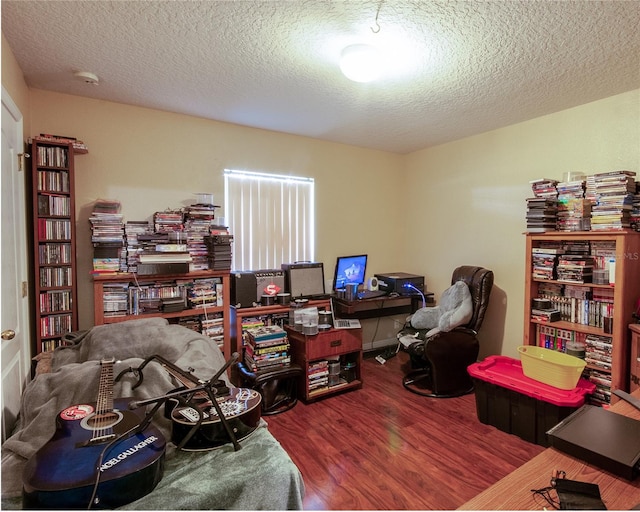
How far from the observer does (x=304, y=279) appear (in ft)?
11.7

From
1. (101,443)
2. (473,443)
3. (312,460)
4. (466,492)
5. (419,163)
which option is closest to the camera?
(101,443)

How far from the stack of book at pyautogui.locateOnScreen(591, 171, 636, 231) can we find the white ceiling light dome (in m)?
1.88

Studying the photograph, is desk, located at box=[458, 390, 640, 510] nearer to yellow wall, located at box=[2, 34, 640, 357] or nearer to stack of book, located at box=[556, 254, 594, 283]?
stack of book, located at box=[556, 254, 594, 283]

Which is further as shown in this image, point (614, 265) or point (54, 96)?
point (54, 96)

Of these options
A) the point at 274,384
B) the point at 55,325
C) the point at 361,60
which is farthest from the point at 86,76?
the point at 274,384

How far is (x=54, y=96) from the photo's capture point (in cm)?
261

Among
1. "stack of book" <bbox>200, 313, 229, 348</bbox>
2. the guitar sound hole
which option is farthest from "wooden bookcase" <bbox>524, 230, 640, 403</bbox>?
the guitar sound hole

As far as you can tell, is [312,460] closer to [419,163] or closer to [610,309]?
[610,309]

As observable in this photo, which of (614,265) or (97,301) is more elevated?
(614,265)

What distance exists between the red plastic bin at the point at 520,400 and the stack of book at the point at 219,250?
2.25 m

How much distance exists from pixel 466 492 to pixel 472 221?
8.79ft

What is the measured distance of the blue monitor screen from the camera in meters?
3.90

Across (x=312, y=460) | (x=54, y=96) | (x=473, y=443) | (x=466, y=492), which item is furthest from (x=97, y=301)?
(x=473, y=443)

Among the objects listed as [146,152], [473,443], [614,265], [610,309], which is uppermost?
[146,152]
